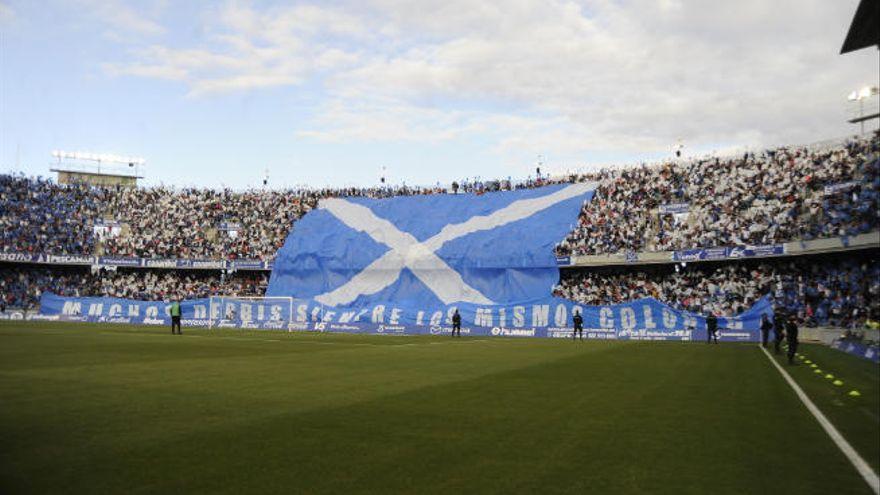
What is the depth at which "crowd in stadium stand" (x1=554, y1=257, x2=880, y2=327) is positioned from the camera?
128ft

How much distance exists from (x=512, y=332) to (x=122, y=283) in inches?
1703

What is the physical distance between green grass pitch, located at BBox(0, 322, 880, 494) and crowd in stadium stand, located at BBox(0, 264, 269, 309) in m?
48.7

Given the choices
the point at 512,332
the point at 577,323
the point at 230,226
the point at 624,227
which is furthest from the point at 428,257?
the point at 230,226

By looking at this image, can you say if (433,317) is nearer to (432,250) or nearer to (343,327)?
(343,327)

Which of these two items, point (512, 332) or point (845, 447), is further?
point (512, 332)

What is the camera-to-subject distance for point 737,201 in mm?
49375

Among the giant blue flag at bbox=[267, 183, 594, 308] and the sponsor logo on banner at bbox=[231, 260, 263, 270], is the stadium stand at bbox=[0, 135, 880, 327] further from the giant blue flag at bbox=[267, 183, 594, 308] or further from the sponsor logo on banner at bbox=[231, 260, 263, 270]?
the giant blue flag at bbox=[267, 183, 594, 308]

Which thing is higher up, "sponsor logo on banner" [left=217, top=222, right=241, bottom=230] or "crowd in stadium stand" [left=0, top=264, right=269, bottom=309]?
"sponsor logo on banner" [left=217, top=222, right=241, bottom=230]

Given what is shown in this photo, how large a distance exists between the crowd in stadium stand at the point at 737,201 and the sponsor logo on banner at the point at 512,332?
10597 mm

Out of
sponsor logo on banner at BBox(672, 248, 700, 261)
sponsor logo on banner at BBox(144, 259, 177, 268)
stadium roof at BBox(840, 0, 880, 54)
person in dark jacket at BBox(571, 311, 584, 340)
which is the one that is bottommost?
person in dark jacket at BBox(571, 311, 584, 340)

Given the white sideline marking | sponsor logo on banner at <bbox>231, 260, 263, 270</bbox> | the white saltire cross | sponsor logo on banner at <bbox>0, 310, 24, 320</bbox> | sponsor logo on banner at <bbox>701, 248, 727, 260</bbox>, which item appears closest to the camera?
the white sideline marking

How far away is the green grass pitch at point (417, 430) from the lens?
272 inches

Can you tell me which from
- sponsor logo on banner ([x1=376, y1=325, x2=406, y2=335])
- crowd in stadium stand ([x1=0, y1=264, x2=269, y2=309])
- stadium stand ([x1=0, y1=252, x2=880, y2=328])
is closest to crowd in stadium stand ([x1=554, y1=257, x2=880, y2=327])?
stadium stand ([x1=0, y1=252, x2=880, y2=328])

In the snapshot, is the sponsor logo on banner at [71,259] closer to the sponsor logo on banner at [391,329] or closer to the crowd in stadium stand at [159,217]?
the crowd in stadium stand at [159,217]
